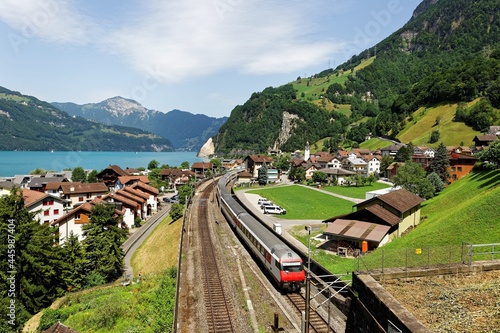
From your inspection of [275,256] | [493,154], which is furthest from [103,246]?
[493,154]

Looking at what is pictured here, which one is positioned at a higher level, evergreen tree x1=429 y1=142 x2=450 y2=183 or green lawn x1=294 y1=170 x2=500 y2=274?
evergreen tree x1=429 y1=142 x2=450 y2=183

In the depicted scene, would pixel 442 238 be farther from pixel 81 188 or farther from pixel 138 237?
pixel 81 188

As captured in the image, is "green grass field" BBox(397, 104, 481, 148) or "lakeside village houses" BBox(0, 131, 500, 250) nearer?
"lakeside village houses" BBox(0, 131, 500, 250)

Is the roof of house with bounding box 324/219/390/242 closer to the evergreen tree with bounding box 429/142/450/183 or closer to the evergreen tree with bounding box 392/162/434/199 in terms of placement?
the evergreen tree with bounding box 392/162/434/199

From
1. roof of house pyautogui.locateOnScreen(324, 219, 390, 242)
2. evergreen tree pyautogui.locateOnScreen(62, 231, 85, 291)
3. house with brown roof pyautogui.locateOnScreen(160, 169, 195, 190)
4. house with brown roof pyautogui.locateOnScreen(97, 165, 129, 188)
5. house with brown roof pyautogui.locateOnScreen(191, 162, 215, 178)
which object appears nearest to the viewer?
roof of house pyautogui.locateOnScreen(324, 219, 390, 242)

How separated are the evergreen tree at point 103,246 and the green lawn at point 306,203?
993 inches

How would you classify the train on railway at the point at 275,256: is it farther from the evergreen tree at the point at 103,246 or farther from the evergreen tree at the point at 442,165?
the evergreen tree at the point at 442,165

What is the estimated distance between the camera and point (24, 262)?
30.8 m

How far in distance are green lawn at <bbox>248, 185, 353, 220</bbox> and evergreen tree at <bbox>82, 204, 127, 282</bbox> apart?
25221 millimetres

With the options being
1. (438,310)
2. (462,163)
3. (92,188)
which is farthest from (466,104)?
(438,310)

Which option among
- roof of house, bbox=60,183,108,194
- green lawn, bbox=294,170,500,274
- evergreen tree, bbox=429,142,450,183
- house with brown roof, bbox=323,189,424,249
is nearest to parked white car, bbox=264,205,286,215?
house with brown roof, bbox=323,189,424,249

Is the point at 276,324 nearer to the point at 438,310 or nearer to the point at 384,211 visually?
the point at 438,310

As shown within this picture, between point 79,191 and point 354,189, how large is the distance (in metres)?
64.1

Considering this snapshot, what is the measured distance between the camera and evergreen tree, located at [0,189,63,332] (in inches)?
1151
